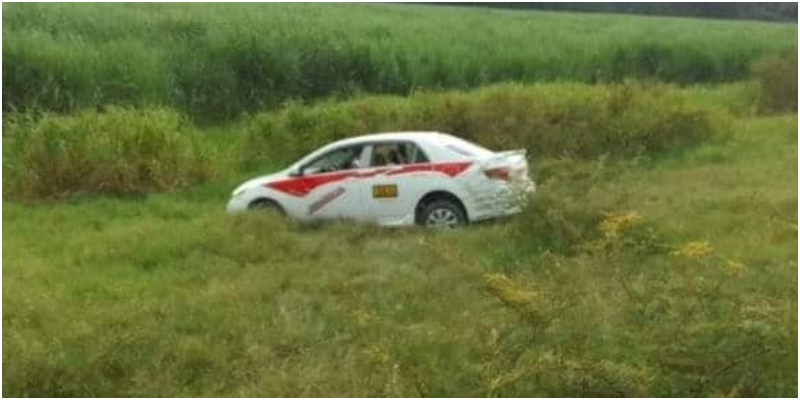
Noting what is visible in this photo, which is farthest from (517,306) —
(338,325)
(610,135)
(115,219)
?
(610,135)

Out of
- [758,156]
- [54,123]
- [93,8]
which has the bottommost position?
[758,156]

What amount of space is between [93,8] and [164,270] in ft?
44.5

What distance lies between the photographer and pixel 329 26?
76.6ft

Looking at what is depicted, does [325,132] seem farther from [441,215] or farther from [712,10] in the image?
[712,10]

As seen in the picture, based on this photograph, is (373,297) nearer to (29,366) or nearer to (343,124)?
(29,366)

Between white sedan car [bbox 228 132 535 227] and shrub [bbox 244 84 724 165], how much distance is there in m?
4.73

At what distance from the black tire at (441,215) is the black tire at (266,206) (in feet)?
5.38

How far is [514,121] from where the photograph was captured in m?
17.6

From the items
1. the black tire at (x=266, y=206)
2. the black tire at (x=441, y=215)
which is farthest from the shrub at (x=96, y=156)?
the black tire at (x=441, y=215)

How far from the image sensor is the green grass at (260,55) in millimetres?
18547

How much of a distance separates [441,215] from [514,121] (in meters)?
5.91

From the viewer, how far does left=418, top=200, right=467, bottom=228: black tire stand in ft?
39.2

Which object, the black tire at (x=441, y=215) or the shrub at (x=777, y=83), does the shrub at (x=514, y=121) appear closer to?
the black tire at (x=441, y=215)

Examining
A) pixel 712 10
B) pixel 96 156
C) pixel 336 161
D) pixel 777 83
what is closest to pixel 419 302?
pixel 336 161
